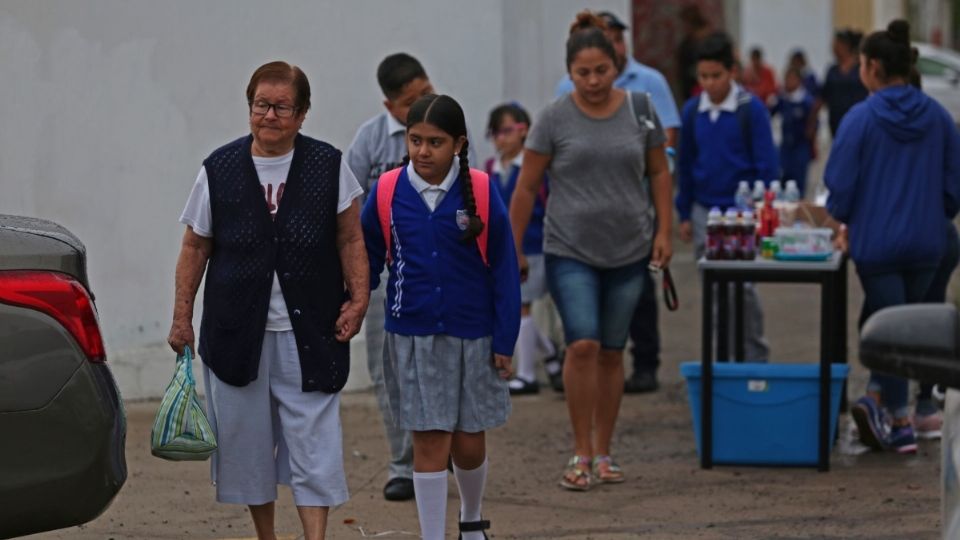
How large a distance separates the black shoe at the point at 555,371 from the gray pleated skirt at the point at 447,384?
3.67 m

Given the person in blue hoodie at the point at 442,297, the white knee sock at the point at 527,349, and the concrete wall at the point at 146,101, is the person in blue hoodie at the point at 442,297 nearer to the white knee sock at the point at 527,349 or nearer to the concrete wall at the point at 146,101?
the concrete wall at the point at 146,101

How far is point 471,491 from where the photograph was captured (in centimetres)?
604

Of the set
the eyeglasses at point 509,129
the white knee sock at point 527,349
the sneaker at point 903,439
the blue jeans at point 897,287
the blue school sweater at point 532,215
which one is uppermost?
the eyeglasses at point 509,129

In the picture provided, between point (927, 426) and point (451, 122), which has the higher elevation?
point (451, 122)

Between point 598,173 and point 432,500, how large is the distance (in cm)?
193

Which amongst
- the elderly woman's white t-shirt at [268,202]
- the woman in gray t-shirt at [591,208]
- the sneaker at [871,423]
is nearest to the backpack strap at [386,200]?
the elderly woman's white t-shirt at [268,202]

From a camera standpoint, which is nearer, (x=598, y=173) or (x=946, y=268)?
(x=598, y=173)

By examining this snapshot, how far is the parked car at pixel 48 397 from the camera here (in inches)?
180

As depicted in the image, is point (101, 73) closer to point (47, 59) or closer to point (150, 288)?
point (47, 59)

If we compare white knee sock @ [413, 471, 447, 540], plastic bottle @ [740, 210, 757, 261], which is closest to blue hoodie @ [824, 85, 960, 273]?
plastic bottle @ [740, 210, 757, 261]

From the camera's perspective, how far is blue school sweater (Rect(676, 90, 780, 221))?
29.9 feet

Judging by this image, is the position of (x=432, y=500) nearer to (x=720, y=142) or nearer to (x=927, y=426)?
(x=927, y=426)

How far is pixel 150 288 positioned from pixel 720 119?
10.4 feet

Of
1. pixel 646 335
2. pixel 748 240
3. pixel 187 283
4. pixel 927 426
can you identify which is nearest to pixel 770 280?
pixel 748 240
